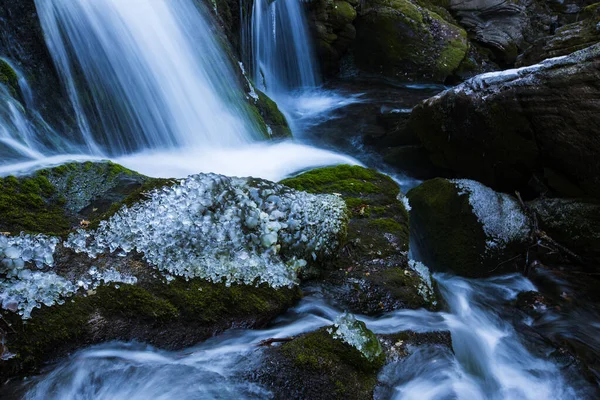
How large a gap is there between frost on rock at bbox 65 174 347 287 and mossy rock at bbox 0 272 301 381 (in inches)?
5.2

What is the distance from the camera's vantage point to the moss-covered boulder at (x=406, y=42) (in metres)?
14.4

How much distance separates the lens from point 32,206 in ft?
12.4

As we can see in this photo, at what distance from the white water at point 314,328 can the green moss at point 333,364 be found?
0.16m

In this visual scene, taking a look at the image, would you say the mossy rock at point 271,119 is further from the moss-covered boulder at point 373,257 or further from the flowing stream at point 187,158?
the moss-covered boulder at point 373,257

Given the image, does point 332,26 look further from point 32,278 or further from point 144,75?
point 32,278

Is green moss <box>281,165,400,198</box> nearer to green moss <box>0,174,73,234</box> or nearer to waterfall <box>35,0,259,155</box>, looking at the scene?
green moss <box>0,174,73,234</box>

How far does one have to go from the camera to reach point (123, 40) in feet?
23.2

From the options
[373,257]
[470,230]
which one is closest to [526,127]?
[470,230]

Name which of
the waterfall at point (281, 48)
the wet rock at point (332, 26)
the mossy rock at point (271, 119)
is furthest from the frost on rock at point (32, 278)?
the wet rock at point (332, 26)

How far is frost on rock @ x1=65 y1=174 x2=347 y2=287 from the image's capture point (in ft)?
10.5

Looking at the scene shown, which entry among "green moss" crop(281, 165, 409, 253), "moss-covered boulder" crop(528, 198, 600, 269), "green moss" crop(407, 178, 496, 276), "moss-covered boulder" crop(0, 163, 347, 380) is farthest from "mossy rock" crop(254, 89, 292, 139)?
"moss-covered boulder" crop(0, 163, 347, 380)

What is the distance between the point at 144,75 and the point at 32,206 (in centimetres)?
406

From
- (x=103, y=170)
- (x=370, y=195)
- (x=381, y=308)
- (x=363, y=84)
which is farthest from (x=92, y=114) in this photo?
(x=363, y=84)

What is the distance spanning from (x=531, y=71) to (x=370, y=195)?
11.1 ft
